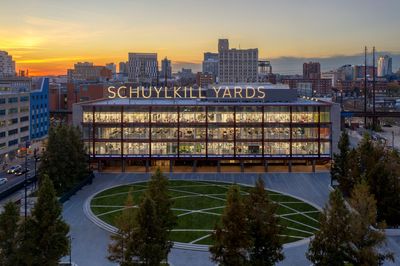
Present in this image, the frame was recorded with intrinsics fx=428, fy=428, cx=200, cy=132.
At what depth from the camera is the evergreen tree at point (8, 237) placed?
35312mm

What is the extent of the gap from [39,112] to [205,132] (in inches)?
2303

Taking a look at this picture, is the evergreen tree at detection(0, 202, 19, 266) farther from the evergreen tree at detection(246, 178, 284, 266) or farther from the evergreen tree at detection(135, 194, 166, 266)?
the evergreen tree at detection(246, 178, 284, 266)

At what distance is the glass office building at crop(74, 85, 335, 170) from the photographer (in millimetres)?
89438

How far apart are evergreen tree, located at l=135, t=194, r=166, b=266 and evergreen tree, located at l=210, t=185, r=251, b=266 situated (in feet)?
16.1

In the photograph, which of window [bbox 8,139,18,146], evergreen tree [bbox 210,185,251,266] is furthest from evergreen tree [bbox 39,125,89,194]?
evergreen tree [bbox 210,185,251,266]

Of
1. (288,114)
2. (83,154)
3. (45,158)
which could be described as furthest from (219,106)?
(45,158)

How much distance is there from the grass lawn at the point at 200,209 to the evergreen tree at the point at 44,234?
1696 centimetres

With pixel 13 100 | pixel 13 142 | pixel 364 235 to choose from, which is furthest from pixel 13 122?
pixel 364 235

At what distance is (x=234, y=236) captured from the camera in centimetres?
3600

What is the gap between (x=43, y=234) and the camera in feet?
121

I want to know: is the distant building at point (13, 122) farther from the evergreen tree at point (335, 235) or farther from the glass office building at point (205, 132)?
the evergreen tree at point (335, 235)

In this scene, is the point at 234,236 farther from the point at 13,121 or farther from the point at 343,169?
the point at 13,121

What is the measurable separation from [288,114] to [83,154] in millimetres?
42069

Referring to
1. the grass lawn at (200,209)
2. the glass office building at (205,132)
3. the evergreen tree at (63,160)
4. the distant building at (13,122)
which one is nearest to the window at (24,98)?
the distant building at (13,122)
